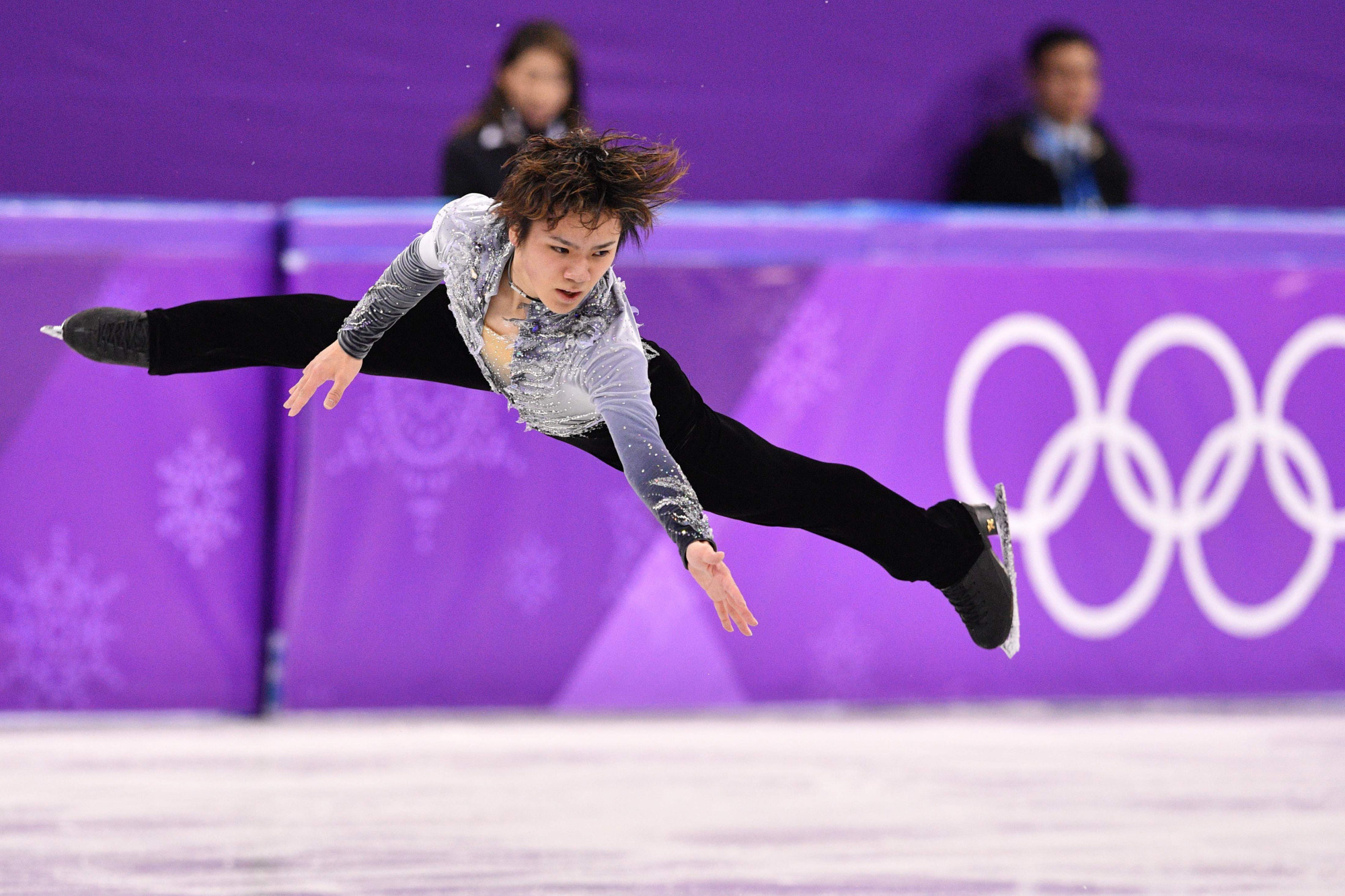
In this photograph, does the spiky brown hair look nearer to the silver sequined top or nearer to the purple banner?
the silver sequined top

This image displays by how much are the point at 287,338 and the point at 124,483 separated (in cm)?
231

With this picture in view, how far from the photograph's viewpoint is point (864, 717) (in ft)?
18.7

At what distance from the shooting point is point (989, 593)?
365 centimetres

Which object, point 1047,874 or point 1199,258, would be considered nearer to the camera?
point 1047,874

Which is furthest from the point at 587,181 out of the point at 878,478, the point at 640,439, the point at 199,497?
the point at 878,478

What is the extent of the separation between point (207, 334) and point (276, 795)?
1436 mm

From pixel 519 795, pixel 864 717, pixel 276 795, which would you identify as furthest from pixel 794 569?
pixel 276 795

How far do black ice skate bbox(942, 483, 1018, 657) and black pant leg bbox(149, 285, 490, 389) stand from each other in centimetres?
117

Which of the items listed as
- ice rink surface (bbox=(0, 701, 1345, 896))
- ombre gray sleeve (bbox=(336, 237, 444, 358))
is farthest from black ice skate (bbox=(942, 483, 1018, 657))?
ombre gray sleeve (bbox=(336, 237, 444, 358))

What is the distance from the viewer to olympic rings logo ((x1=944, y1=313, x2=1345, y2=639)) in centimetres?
577

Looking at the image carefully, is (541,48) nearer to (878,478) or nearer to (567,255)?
(878,478)

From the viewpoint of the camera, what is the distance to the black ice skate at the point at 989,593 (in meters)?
3.64

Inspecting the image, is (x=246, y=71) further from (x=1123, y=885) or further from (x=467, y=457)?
(x=1123, y=885)

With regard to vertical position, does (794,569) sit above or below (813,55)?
below
